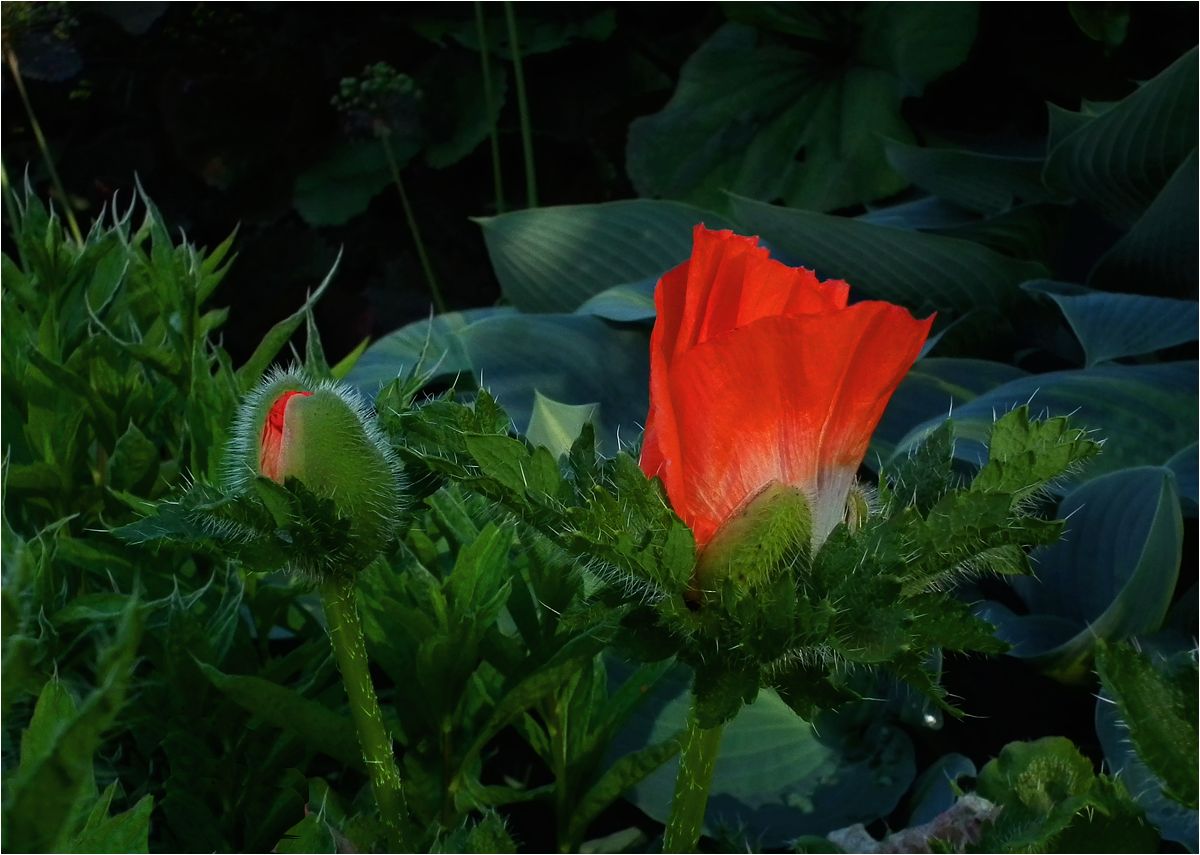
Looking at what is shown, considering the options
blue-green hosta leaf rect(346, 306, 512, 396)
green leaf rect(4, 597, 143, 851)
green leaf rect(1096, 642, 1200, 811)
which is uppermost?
green leaf rect(4, 597, 143, 851)

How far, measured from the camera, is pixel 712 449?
373mm

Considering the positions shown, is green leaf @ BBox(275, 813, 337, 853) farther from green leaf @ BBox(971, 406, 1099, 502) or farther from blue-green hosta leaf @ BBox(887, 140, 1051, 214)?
blue-green hosta leaf @ BBox(887, 140, 1051, 214)

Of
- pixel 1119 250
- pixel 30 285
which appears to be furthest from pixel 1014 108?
pixel 30 285

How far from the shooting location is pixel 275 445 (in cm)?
41

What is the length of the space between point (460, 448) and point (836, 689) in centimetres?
13

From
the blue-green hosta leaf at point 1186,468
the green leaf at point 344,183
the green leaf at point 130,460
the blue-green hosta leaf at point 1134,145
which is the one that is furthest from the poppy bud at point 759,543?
the green leaf at point 344,183

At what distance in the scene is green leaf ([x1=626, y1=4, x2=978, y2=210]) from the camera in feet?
5.66

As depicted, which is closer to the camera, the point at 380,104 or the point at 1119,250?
the point at 1119,250

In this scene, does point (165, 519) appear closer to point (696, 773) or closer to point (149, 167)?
point (696, 773)

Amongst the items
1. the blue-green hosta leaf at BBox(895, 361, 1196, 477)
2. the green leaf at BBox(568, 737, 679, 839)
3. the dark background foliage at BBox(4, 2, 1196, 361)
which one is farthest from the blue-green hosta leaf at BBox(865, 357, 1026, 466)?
the dark background foliage at BBox(4, 2, 1196, 361)

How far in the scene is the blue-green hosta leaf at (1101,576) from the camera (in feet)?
2.61

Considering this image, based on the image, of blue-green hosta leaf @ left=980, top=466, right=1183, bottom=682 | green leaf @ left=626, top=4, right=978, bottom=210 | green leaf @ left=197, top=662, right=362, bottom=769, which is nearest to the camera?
green leaf @ left=197, top=662, right=362, bottom=769

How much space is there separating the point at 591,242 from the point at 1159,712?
0.96 m

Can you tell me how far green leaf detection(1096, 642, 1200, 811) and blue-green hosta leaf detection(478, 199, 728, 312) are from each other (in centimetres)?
89
